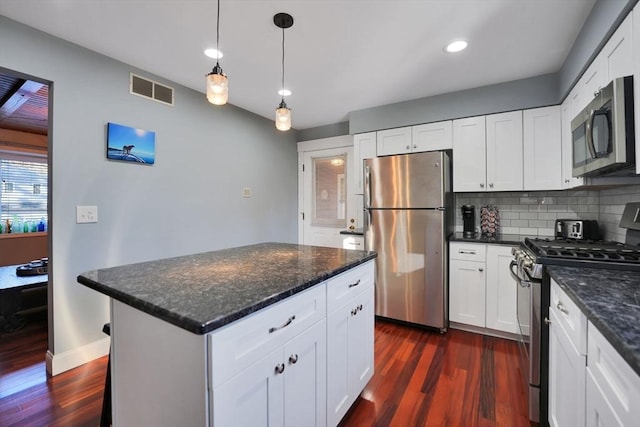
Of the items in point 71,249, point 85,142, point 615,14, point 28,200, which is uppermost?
point 615,14

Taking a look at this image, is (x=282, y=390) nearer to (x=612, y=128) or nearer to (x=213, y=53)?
(x=612, y=128)

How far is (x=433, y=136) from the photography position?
9.87 ft

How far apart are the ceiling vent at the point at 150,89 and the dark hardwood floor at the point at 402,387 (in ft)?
7.43

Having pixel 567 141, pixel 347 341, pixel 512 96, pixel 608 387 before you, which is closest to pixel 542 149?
pixel 567 141

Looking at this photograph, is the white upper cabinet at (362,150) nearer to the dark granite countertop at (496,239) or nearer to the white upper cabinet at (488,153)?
the white upper cabinet at (488,153)

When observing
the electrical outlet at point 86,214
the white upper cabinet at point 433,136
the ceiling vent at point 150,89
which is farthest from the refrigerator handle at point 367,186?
the electrical outlet at point 86,214

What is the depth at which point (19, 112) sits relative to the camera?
3.36m

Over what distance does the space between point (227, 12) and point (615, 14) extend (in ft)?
6.84

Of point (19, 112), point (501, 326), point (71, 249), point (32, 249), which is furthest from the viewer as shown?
point (32, 249)

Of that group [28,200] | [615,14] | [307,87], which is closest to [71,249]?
[307,87]

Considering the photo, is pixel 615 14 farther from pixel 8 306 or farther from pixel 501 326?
pixel 8 306

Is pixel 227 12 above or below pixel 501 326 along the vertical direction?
above

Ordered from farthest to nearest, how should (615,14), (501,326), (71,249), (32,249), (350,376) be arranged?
(32,249)
(501,326)
(71,249)
(350,376)
(615,14)

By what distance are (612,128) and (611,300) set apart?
35.1 inches
